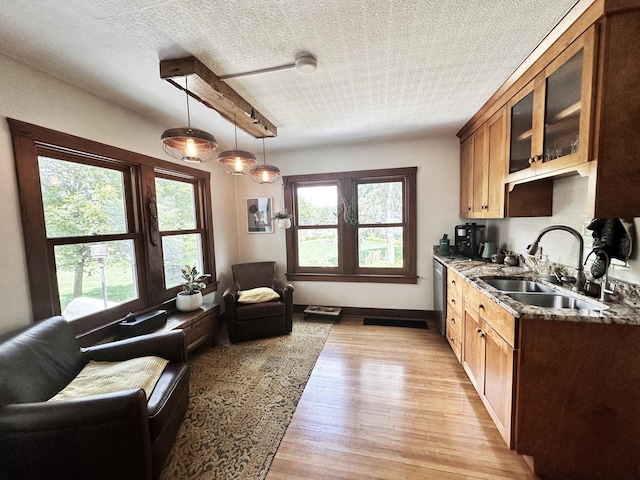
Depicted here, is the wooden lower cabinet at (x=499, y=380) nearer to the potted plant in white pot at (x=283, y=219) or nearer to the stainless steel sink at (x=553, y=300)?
the stainless steel sink at (x=553, y=300)

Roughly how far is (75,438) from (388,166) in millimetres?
3754

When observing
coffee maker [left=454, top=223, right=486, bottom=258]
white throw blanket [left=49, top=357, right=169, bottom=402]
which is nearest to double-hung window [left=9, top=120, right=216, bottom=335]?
white throw blanket [left=49, top=357, right=169, bottom=402]

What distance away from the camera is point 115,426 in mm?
1204

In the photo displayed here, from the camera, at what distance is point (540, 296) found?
1867 millimetres

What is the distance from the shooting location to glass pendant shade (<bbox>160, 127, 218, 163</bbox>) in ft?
5.16

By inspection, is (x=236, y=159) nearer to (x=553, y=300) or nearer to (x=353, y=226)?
(x=353, y=226)

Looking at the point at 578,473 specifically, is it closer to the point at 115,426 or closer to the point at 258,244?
the point at 115,426

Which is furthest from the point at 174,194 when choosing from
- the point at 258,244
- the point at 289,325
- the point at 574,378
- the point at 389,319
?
the point at 574,378

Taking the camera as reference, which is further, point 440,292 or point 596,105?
point 440,292

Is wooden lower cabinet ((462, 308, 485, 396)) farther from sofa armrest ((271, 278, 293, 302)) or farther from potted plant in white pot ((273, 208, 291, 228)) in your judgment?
potted plant in white pot ((273, 208, 291, 228))

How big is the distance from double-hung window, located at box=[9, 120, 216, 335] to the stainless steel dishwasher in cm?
312

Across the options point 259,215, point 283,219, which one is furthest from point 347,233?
point 259,215

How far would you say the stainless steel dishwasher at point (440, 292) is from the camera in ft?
9.62

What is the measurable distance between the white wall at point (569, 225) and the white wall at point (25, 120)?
357cm
